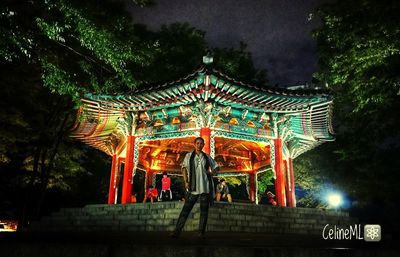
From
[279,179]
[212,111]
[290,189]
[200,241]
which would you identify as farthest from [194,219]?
[290,189]

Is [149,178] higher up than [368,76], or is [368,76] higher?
[368,76]

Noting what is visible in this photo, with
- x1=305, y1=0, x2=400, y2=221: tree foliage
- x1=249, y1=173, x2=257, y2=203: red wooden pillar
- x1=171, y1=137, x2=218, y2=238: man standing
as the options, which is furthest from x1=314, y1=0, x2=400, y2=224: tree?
x1=171, y1=137, x2=218, y2=238: man standing

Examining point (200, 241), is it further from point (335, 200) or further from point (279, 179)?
point (335, 200)

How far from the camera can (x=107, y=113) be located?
14.7m

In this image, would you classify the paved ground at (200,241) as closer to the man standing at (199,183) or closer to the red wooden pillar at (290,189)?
the man standing at (199,183)

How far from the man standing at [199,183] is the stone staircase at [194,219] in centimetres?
295

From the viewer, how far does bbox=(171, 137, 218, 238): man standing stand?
5.63m

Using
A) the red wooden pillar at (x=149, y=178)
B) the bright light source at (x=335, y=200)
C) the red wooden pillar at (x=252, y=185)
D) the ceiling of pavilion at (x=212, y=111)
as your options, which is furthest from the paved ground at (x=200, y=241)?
the bright light source at (x=335, y=200)

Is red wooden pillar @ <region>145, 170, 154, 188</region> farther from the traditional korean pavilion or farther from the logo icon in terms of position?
the logo icon

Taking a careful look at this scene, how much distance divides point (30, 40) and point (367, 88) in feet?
36.9

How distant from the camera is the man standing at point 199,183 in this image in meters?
5.63

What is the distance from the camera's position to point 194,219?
339 inches

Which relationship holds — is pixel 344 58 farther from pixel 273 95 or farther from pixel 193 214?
pixel 193 214

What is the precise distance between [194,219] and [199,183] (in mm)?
3282
